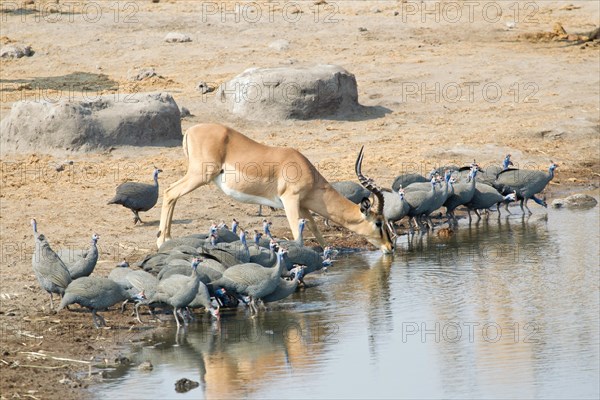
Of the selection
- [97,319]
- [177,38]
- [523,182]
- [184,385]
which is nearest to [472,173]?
[523,182]

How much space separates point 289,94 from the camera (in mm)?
19000

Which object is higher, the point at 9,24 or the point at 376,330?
the point at 9,24

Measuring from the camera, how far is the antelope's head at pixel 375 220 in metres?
13.0

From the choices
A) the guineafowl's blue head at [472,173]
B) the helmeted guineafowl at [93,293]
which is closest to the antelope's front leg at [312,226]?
the guineafowl's blue head at [472,173]

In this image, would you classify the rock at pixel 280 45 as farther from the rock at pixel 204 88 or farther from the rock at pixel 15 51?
the rock at pixel 15 51

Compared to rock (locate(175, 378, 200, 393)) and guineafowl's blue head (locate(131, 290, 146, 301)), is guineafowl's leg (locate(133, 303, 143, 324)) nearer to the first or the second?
guineafowl's blue head (locate(131, 290, 146, 301))

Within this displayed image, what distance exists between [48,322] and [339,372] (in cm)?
274

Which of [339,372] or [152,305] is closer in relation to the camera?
[339,372]

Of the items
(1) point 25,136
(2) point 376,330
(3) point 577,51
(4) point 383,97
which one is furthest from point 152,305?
(3) point 577,51

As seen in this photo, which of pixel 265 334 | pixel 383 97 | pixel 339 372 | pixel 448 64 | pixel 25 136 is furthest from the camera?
pixel 448 64

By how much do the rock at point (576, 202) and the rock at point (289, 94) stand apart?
478 cm

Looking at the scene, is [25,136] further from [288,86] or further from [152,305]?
[152,305]

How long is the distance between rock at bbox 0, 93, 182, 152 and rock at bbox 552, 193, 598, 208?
5.79 metres

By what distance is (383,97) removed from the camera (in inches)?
800
